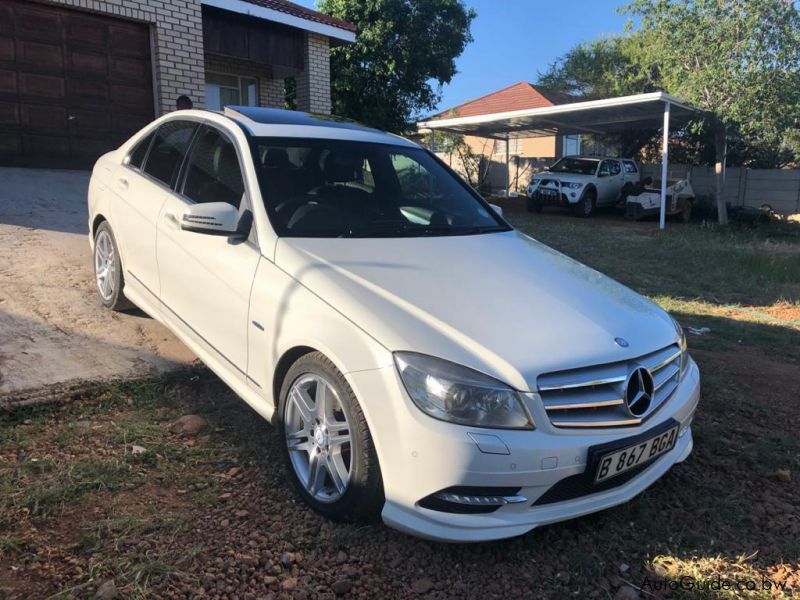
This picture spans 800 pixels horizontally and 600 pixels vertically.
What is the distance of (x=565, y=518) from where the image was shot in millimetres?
2447

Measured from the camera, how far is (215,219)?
126 inches

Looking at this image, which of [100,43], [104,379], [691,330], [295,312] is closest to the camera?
[295,312]

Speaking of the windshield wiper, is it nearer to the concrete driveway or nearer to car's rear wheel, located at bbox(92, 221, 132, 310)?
the concrete driveway

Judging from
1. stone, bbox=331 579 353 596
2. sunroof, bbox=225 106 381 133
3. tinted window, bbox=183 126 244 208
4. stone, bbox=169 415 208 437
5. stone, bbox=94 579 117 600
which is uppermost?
sunroof, bbox=225 106 381 133

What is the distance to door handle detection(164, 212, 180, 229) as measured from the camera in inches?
148

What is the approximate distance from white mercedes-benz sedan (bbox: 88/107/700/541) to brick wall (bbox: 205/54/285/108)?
10.3 meters

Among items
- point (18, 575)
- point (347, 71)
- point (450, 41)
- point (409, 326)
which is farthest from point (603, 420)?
point (450, 41)

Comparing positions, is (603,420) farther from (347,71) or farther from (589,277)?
(347,71)

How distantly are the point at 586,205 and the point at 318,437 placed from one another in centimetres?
1741

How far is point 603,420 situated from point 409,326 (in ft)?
2.74

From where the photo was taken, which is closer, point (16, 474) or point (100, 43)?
point (16, 474)

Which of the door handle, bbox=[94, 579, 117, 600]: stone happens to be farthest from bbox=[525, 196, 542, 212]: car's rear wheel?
bbox=[94, 579, 117, 600]: stone

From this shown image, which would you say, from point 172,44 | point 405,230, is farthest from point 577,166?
point 405,230

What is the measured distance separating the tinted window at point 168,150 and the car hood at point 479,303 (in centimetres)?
152
